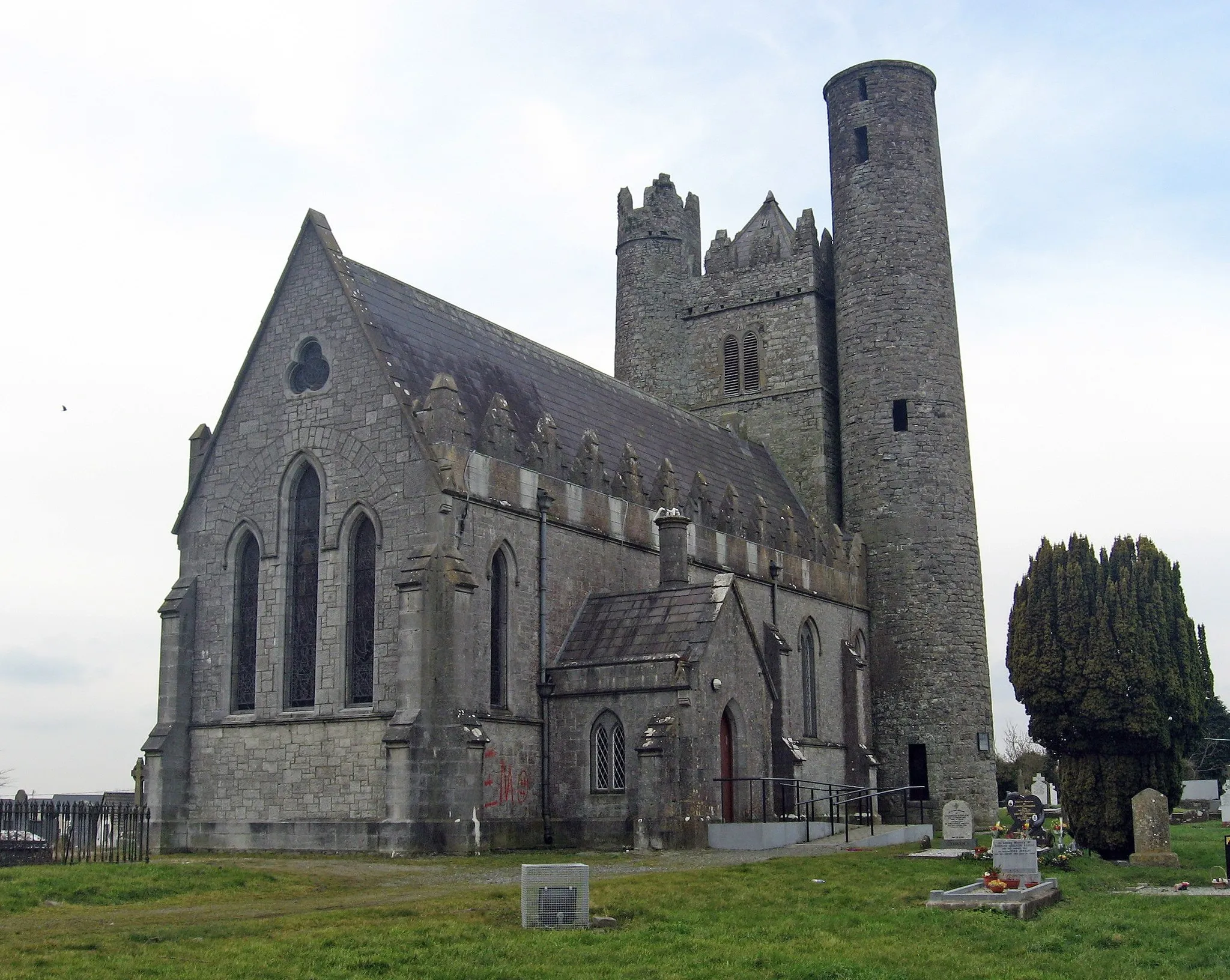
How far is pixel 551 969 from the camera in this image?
12.7 m

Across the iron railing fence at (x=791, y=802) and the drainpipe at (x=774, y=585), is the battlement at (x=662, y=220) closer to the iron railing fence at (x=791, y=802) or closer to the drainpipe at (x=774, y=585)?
the drainpipe at (x=774, y=585)

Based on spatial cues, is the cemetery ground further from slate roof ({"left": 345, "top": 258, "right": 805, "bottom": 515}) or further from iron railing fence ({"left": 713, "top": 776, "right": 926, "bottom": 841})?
slate roof ({"left": 345, "top": 258, "right": 805, "bottom": 515})

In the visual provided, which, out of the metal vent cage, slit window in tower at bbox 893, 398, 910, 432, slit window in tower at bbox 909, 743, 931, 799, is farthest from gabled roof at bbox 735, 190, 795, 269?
the metal vent cage

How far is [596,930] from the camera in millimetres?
15094

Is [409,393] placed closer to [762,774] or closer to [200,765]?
[200,765]

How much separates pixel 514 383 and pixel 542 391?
52.4 inches

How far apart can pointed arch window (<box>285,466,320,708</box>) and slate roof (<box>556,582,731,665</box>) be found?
5347mm

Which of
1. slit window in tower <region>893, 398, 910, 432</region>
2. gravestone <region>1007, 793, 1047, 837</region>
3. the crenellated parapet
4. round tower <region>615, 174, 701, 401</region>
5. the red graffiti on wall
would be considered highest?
round tower <region>615, 174, 701, 401</region>

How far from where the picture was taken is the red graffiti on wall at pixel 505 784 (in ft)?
91.5

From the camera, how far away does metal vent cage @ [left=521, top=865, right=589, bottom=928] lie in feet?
50.1

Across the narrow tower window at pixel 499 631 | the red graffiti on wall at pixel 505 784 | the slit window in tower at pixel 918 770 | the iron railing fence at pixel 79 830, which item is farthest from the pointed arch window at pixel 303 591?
the slit window in tower at pixel 918 770

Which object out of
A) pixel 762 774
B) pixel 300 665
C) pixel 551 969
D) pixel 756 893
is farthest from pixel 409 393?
pixel 551 969

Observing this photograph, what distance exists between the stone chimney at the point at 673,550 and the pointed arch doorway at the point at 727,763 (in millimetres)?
3573

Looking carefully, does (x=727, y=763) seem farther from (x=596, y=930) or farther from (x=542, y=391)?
(x=596, y=930)
